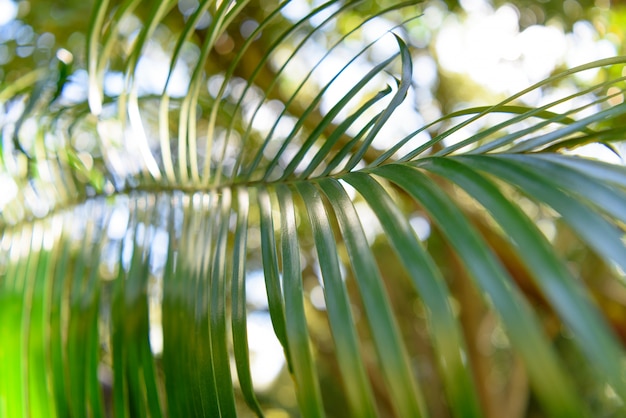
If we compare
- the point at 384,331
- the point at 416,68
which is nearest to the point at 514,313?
the point at 384,331

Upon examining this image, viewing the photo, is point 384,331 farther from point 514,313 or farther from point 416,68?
point 416,68

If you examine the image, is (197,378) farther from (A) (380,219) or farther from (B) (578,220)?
(B) (578,220)

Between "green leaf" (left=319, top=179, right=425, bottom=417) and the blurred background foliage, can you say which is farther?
the blurred background foliage

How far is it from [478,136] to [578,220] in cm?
18

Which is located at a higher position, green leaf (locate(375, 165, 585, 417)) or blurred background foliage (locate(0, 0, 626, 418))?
blurred background foliage (locate(0, 0, 626, 418))

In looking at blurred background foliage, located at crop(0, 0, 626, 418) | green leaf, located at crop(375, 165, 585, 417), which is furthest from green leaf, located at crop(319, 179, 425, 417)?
blurred background foliage, located at crop(0, 0, 626, 418)

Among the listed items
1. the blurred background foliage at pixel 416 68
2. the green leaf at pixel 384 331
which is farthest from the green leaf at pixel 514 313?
the blurred background foliage at pixel 416 68

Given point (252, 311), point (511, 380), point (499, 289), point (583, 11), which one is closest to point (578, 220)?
point (499, 289)

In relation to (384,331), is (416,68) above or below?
above

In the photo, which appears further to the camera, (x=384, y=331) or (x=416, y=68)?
(x=416, y=68)

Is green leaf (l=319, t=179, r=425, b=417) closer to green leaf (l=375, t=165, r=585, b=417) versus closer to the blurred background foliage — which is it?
green leaf (l=375, t=165, r=585, b=417)

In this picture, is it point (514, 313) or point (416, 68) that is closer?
point (514, 313)

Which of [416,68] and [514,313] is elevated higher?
[416,68]

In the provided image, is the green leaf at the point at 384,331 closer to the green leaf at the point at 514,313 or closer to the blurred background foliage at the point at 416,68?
the green leaf at the point at 514,313
